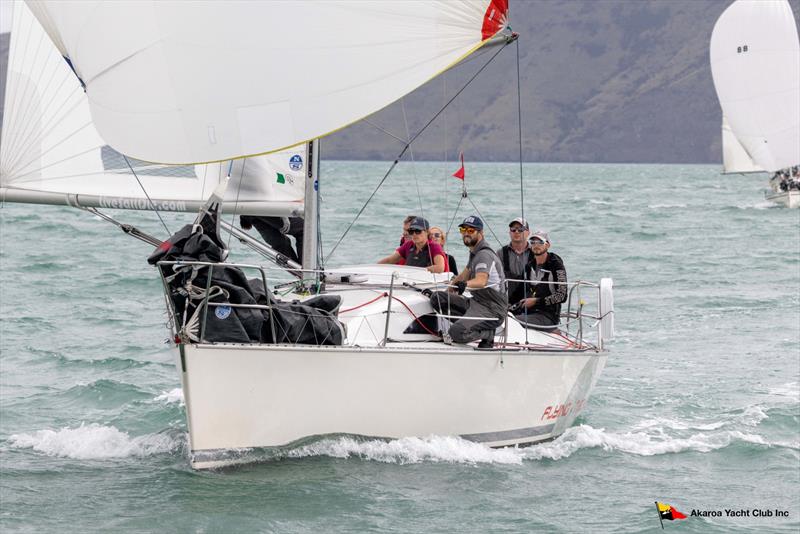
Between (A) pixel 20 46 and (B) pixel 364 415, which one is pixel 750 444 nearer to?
(B) pixel 364 415

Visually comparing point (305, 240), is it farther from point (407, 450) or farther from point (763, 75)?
point (763, 75)

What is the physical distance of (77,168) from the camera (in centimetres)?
996

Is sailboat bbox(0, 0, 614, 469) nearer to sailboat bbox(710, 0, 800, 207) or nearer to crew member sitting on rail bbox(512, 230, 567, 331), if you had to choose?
crew member sitting on rail bbox(512, 230, 567, 331)

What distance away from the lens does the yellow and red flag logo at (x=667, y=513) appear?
8.04 metres

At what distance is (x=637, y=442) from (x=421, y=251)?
2.55 metres

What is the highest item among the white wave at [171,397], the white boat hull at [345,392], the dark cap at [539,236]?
the dark cap at [539,236]

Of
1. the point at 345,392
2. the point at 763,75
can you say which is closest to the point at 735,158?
the point at 763,75

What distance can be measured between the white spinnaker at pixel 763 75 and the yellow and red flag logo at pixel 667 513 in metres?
37.2

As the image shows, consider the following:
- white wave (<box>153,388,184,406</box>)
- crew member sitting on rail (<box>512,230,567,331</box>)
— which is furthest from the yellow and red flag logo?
white wave (<box>153,388,184,406</box>)

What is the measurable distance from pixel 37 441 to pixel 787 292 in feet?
45.3

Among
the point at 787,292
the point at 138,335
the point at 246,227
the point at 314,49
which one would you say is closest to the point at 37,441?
the point at 246,227

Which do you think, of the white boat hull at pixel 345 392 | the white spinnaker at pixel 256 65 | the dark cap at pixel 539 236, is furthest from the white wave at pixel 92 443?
the dark cap at pixel 539 236

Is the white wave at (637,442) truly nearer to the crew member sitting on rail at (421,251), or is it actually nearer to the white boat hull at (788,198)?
the crew member sitting on rail at (421,251)

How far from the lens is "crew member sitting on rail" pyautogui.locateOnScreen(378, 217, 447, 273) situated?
9969 millimetres
